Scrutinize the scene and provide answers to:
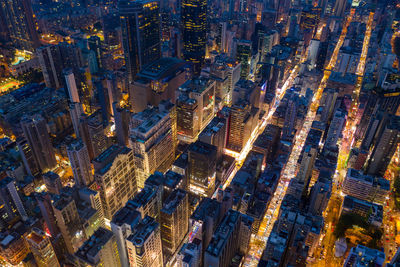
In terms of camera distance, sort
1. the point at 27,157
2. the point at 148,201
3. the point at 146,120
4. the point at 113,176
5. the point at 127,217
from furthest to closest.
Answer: the point at 27,157 < the point at 146,120 < the point at 113,176 < the point at 148,201 < the point at 127,217

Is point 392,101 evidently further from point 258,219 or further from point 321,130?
point 258,219

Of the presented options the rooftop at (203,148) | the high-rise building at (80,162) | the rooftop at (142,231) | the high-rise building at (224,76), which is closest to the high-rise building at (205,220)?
the rooftop at (142,231)

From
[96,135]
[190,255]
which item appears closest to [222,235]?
[190,255]

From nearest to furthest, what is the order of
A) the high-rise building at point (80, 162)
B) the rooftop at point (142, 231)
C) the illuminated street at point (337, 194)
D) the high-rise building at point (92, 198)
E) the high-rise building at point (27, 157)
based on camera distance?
the rooftop at point (142, 231) < the high-rise building at point (92, 198) < the illuminated street at point (337, 194) < the high-rise building at point (80, 162) < the high-rise building at point (27, 157)

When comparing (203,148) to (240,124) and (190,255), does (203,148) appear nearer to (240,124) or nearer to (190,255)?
(240,124)

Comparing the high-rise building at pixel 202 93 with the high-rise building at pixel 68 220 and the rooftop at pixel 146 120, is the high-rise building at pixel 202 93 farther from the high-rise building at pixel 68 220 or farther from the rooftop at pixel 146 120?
the high-rise building at pixel 68 220

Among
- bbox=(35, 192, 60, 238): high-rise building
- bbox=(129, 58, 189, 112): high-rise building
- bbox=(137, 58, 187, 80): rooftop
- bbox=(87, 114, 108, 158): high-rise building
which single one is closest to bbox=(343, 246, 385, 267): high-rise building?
bbox=(35, 192, 60, 238): high-rise building
